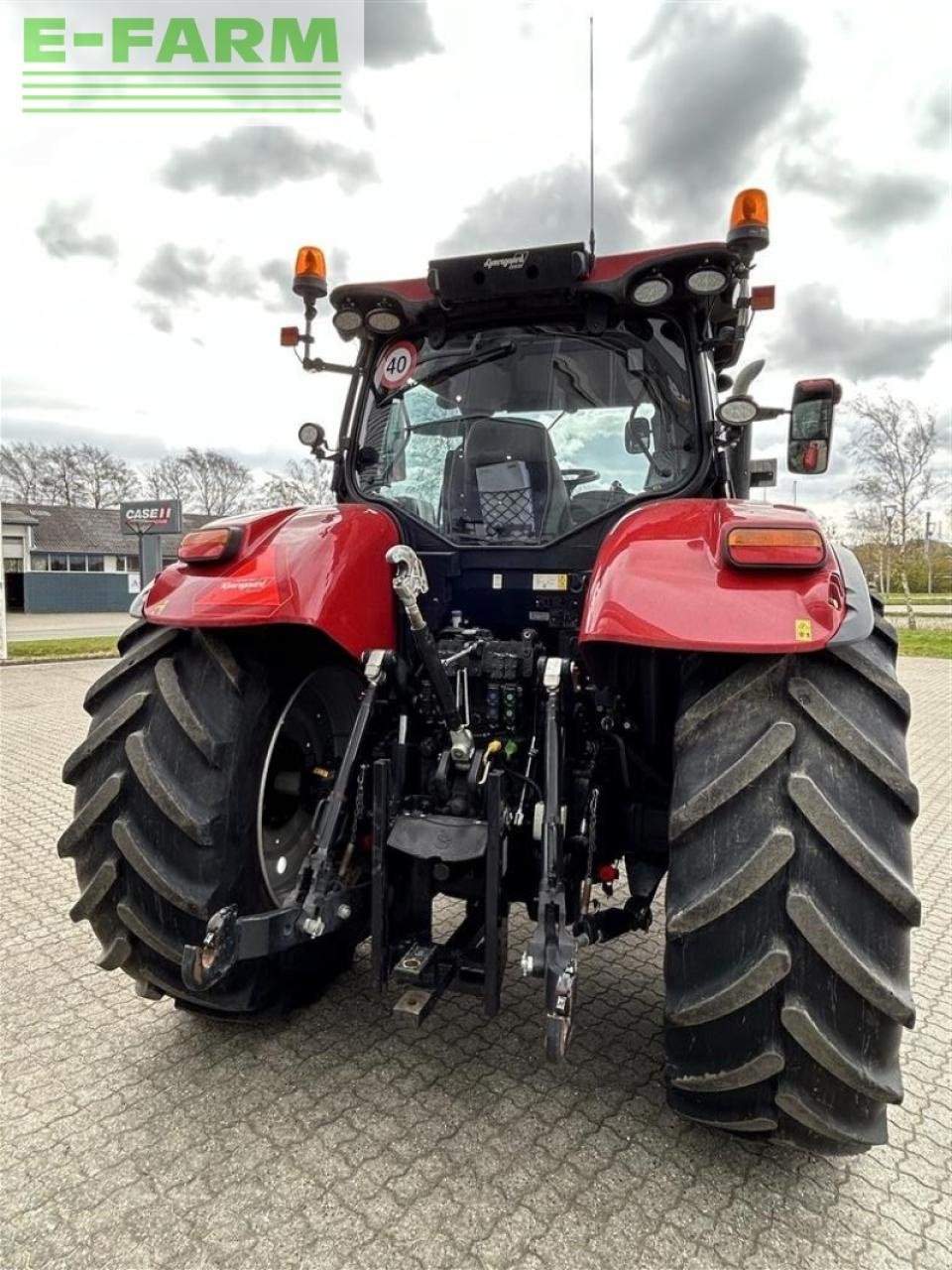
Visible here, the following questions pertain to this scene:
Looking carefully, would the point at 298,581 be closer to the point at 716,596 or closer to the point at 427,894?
the point at 427,894

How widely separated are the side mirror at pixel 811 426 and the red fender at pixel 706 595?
2.35 feet

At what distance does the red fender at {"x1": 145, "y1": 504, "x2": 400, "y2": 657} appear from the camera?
2.23 m

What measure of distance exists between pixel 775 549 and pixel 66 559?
4584cm

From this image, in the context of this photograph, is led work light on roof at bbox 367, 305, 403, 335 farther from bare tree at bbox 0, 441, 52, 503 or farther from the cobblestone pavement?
bare tree at bbox 0, 441, 52, 503

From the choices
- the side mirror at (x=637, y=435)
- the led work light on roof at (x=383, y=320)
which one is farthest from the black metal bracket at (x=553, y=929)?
the led work light on roof at (x=383, y=320)

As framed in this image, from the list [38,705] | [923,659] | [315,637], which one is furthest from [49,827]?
[923,659]

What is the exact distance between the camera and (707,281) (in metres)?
2.52

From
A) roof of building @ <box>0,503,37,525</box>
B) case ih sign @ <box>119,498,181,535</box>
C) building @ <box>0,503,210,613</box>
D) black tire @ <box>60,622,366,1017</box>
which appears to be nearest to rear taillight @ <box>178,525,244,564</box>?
black tire @ <box>60,622,366,1017</box>

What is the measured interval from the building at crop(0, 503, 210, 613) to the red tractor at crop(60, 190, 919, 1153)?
34.2 meters

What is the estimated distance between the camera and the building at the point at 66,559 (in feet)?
121

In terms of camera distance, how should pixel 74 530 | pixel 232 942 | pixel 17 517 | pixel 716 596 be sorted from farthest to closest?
pixel 74 530 → pixel 17 517 → pixel 232 942 → pixel 716 596

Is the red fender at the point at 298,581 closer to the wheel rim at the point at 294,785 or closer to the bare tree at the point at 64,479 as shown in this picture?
the wheel rim at the point at 294,785

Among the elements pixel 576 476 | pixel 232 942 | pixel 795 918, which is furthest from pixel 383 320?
pixel 795 918

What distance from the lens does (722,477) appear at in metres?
2.77
